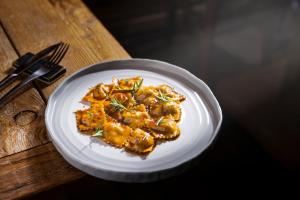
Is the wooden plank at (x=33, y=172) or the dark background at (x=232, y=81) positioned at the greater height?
the wooden plank at (x=33, y=172)

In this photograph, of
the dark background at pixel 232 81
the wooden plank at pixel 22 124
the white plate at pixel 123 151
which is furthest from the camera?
the dark background at pixel 232 81

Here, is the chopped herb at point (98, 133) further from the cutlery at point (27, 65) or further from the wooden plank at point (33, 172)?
the cutlery at point (27, 65)

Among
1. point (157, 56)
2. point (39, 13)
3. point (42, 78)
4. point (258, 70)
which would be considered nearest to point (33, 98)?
point (42, 78)

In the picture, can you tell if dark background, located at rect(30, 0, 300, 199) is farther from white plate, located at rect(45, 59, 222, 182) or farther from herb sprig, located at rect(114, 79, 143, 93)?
herb sprig, located at rect(114, 79, 143, 93)

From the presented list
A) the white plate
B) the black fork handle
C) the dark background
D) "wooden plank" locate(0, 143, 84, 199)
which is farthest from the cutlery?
the dark background

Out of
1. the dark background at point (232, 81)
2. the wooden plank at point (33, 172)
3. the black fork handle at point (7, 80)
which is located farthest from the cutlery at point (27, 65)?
the dark background at point (232, 81)

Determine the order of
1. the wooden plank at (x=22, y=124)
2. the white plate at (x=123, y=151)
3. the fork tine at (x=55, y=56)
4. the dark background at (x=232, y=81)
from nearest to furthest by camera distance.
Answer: the white plate at (x=123, y=151)
the wooden plank at (x=22, y=124)
the fork tine at (x=55, y=56)
the dark background at (x=232, y=81)
